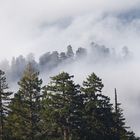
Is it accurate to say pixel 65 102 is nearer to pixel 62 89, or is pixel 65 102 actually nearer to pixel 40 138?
pixel 62 89

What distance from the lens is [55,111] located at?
81.3 meters

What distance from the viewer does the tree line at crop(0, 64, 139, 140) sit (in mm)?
82375

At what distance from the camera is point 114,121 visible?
8994 cm

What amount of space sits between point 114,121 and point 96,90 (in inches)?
257

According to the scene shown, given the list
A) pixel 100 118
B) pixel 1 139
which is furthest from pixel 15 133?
pixel 100 118

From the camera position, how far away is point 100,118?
87875 millimetres

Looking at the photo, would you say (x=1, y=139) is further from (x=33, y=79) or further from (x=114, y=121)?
(x=114, y=121)

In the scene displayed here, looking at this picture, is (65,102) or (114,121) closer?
(65,102)

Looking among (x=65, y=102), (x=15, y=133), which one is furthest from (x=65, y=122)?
(x=15, y=133)

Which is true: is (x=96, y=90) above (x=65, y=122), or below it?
above

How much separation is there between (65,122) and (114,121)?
10.7m

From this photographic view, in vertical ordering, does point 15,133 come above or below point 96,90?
below

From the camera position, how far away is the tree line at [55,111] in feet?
270

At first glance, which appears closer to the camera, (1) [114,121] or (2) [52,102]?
(2) [52,102]
